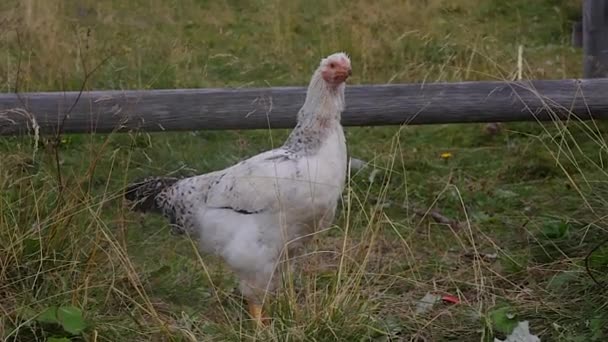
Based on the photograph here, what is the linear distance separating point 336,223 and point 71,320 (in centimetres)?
210

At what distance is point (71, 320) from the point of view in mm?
3957

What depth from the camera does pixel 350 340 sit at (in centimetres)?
395

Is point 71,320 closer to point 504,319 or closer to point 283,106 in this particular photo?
point 504,319

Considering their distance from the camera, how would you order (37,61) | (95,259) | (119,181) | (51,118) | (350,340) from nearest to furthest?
1. (350,340)
2. (95,259)
3. (51,118)
4. (119,181)
5. (37,61)

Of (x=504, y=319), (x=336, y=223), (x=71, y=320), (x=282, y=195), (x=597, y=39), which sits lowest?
(x=336, y=223)

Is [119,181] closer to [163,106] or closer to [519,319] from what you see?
[163,106]

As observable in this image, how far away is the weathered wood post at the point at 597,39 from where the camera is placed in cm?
661

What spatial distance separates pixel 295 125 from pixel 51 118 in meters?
1.20

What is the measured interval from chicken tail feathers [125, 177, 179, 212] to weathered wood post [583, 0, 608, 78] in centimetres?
290

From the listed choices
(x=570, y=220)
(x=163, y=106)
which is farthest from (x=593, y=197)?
(x=163, y=106)

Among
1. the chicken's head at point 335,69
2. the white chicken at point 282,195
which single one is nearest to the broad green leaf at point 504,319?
the white chicken at point 282,195

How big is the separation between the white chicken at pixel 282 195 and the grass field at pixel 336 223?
143 mm

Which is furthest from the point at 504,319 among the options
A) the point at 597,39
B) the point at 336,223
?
the point at 597,39

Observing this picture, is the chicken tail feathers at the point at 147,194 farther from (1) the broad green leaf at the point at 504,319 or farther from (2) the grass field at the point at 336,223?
(1) the broad green leaf at the point at 504,319
